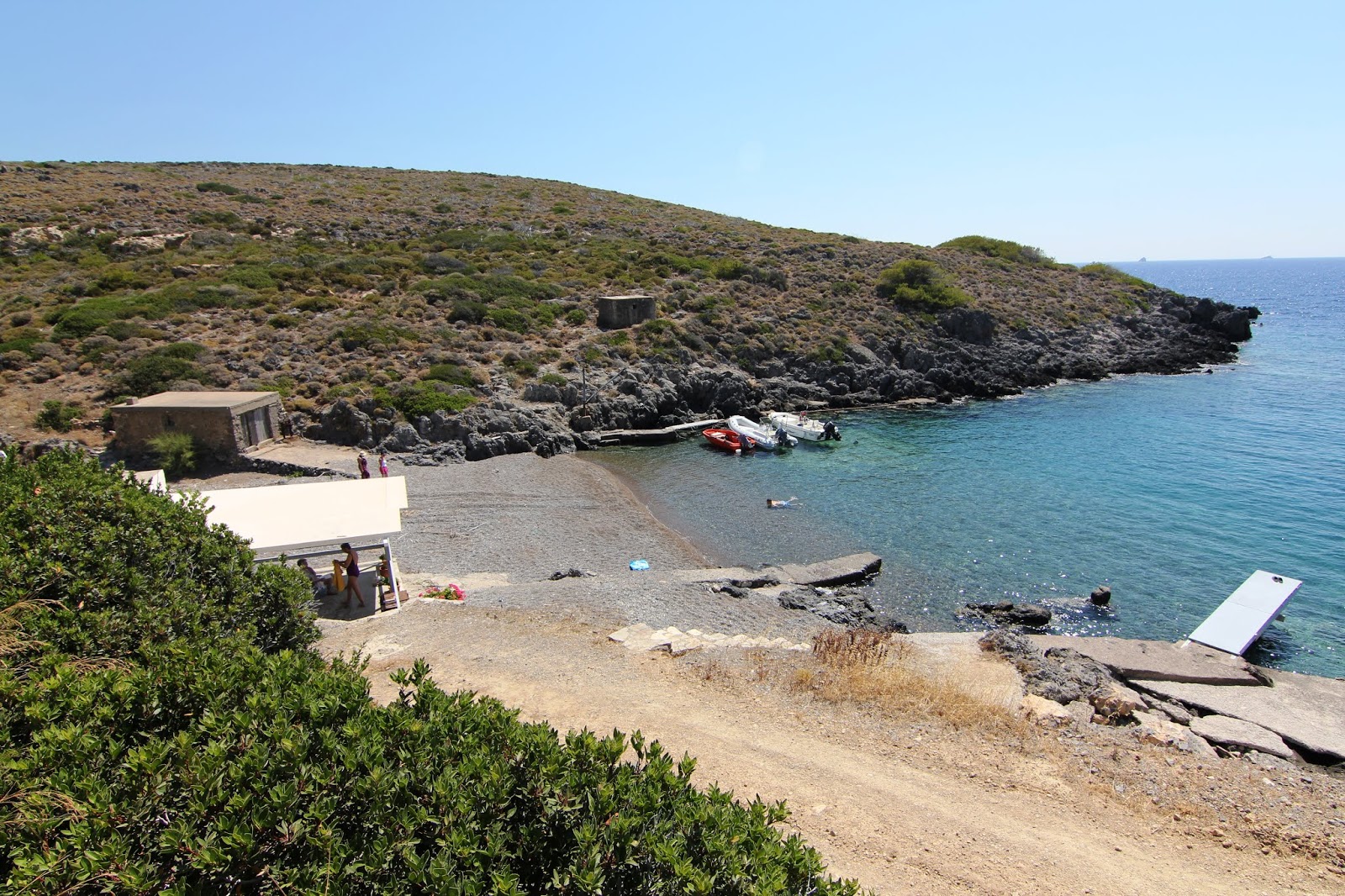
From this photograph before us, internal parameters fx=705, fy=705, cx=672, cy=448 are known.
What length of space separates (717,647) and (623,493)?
45.8ft

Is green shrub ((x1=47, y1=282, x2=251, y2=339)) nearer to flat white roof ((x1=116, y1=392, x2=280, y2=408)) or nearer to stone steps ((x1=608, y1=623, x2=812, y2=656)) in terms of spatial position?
flat white roof ((x1=116, y1=392, x2=280, y2=408))

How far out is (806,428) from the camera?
111 ft

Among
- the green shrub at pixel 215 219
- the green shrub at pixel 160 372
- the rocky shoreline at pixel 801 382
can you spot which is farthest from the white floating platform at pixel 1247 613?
the green shrub at pixel 215 219

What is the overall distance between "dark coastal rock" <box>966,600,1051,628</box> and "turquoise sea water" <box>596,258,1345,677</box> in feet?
1.32

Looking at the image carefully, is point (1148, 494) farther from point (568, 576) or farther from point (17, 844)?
point (17, 844)

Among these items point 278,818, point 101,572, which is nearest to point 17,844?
point 278,818

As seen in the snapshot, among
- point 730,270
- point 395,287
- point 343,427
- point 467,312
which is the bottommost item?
point 343,427

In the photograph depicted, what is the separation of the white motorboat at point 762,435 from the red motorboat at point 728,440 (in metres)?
0.30

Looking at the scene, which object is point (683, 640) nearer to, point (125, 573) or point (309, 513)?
point (309, 513)

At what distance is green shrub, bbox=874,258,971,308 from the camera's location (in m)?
51.6

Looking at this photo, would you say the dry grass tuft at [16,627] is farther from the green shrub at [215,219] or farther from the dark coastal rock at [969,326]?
the green shrub at [215,219]

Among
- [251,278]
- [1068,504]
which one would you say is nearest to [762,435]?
[1068,504]

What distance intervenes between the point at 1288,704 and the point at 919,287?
45490mm

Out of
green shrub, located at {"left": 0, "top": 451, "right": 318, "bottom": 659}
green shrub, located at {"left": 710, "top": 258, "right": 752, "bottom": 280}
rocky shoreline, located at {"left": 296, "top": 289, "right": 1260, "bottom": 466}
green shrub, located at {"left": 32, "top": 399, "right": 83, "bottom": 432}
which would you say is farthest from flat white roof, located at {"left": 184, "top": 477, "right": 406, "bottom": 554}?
green shrub, located at {"left": 710, "top": 258, "right": 752, "bottom": 280}
